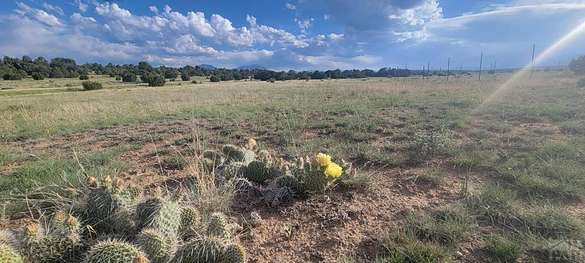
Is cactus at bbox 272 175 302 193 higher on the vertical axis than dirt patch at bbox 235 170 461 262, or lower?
higher

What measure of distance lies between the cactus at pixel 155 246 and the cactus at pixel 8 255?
57 centimetres

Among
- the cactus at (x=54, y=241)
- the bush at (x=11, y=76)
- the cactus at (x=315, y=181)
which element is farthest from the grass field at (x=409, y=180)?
the bush at (x=11, y=76)

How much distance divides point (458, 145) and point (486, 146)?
411mm

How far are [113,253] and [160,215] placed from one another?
459 mm

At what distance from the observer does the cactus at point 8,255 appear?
165 cm

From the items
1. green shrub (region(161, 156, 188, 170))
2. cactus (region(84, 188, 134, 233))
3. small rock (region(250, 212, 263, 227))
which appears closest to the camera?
cactus (region(84, 188, 134, 233))

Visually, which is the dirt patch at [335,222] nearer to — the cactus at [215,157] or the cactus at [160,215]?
the cactus at [160,215]

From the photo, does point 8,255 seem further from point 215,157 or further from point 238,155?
point 238,155

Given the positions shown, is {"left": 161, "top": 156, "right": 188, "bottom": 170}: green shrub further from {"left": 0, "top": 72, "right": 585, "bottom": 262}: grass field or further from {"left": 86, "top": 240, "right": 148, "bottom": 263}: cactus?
{"left": 86, "top": 240, "right": 148, "bottom": 263}: cactus

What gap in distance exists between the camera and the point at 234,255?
2.08 m

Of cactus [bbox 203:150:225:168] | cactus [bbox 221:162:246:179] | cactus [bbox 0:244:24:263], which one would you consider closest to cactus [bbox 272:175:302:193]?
cactus [bbox 221:162:246:179]

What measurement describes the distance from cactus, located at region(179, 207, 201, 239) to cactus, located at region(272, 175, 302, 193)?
1091mm

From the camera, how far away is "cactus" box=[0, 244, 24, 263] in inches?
65.0

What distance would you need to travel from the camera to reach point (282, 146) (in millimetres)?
5961
